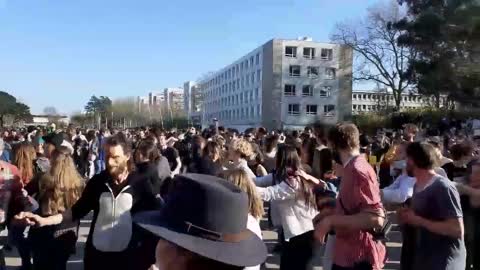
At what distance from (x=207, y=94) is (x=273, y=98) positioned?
49.7m

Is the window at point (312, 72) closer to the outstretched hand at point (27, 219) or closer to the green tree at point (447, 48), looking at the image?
the green tree at point (447, 48)

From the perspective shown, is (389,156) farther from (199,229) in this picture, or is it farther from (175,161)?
(199,229)

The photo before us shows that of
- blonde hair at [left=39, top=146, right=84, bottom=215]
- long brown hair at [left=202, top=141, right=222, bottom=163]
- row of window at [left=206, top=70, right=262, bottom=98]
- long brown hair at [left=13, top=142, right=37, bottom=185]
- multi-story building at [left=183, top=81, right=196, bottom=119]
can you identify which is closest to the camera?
blonde hair at [left=39, top=146, right=84, bottom=215]

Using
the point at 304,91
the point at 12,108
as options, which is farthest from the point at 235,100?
the point at 12,108

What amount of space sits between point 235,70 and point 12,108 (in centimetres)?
4507

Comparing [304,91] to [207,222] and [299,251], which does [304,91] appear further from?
[207,222]

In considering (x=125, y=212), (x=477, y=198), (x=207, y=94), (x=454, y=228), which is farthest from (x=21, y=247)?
(x=207, y=94)

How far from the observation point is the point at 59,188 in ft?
16.1

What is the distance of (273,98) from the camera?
281 ft

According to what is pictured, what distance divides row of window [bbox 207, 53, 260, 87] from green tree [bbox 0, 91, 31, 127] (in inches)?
1528

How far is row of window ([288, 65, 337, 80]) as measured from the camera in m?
85.8

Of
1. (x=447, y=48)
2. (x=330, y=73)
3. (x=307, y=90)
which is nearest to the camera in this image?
(x=447, y=48)

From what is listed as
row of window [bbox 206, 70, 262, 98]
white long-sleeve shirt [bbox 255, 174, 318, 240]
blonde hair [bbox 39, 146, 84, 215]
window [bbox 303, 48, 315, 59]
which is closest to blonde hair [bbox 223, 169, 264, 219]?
white long-sleeve shirt [bbox 255, 174, 318, 240]

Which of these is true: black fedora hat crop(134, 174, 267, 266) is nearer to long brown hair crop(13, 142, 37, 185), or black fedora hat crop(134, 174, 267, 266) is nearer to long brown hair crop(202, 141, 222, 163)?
long brown hair crop(13, 142, 37, 185)
